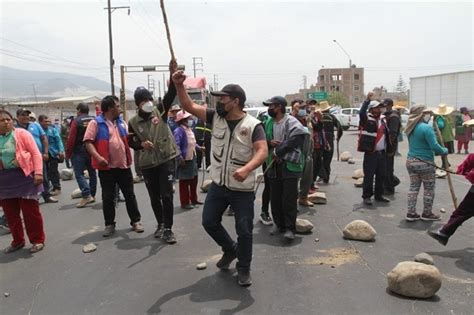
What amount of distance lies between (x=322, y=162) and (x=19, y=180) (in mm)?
6026

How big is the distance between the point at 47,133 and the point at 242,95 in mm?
6324

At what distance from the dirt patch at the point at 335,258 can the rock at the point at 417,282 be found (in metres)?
0.85

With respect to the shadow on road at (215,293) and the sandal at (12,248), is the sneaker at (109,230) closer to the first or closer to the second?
the sandal at (12,248)

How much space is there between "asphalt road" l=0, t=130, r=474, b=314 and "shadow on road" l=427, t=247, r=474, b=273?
0.01 meters

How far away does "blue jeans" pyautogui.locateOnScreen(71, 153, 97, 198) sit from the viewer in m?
7.80

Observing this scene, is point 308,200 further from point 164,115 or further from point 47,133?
point 47,133

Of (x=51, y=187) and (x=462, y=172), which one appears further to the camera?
(x=51, y=187)

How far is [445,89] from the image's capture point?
30688 mm

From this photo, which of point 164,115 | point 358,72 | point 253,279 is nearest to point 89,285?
point 253,279

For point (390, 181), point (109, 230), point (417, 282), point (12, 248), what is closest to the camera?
point (417, 282)

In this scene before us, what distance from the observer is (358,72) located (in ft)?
359

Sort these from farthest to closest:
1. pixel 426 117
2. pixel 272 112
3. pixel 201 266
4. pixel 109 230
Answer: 1. pixel 426 117
2. pixel 109 230
3. pixel 272 112
4. pixel 201 266

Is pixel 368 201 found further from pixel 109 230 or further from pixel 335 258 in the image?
pixel 109 230

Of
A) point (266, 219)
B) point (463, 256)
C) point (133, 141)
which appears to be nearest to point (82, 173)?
point (133, 141)
